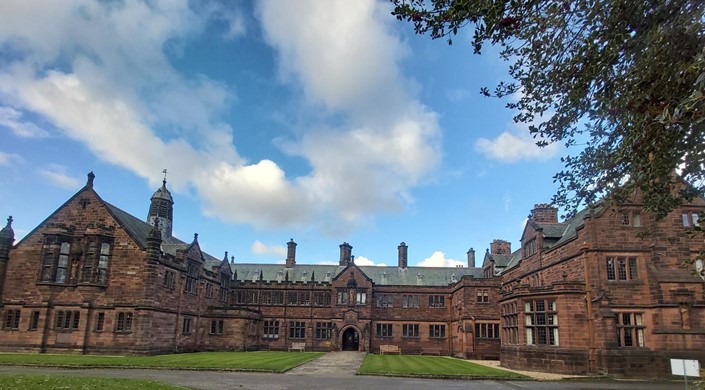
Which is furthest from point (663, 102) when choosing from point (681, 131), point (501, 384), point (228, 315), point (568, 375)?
point (228, 315)

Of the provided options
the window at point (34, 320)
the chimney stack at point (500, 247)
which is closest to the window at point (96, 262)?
the window at point (34, 320)

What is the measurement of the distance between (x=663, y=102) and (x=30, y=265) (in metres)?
41.0

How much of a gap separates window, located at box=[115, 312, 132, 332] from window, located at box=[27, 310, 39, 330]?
5.73m

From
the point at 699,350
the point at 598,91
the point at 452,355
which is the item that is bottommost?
the point at 452,355

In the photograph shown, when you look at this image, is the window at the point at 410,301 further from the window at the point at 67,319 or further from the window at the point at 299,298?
the window at the point at 67,319

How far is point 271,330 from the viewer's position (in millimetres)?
53188

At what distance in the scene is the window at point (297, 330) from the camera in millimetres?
53219

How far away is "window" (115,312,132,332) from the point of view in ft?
112

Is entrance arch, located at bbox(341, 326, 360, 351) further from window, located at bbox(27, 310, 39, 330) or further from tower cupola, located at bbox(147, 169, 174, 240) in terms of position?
window, located at bbox(27, 310, 39, 330)

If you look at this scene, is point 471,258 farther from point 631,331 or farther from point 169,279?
point 169,279

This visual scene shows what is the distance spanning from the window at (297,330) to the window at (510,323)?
25291mm

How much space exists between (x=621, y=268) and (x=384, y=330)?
29.9 metres

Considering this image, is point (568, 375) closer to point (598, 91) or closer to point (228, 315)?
point (598, 91)

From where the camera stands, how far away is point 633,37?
28.7ft
